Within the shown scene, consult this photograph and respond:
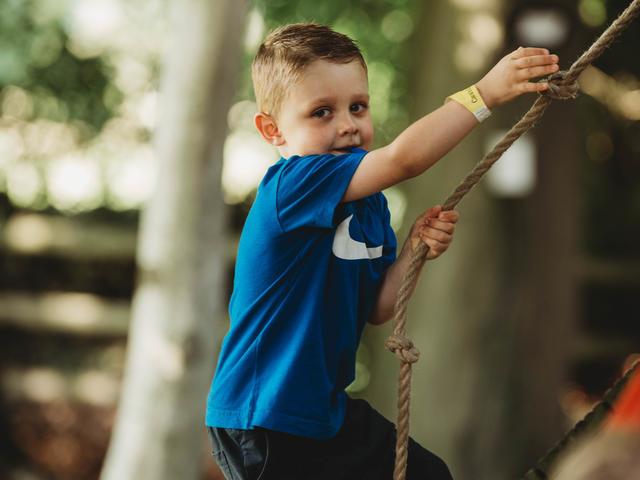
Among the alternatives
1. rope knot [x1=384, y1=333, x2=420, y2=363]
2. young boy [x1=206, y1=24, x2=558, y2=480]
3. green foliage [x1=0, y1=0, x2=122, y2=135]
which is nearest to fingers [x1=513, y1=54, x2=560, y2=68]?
young boy [x1=206, y1=24, x2=558, y2=480]

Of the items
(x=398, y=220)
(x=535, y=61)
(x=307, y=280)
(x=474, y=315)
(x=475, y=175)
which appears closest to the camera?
(x=535, y=61)

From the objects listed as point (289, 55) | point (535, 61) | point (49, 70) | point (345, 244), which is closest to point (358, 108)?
point (289, 55)

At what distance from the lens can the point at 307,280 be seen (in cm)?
204

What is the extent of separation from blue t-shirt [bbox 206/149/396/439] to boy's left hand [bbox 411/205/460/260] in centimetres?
12

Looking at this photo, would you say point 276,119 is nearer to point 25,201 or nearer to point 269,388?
point 269,388

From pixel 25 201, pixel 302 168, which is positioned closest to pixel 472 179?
pixel 302 168

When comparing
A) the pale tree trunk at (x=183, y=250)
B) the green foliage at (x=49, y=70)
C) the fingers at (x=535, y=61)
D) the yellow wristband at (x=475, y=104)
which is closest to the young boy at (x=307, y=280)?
the yellow wristband at (x=475, y=104)

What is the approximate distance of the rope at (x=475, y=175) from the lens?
1.86 meters

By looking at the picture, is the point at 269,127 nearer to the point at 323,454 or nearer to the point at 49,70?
the point at 323,454

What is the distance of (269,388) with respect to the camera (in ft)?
6.63

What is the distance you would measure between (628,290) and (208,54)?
518 centimetres

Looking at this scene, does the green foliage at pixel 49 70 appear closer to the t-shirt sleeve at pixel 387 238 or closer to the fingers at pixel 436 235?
the t-shirt sleeve at pixel 387 238

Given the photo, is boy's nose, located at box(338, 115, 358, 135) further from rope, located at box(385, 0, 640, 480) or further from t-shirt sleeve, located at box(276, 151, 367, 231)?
rope, located at box(385, 0, 640, 480)

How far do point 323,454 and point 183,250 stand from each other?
283cm
